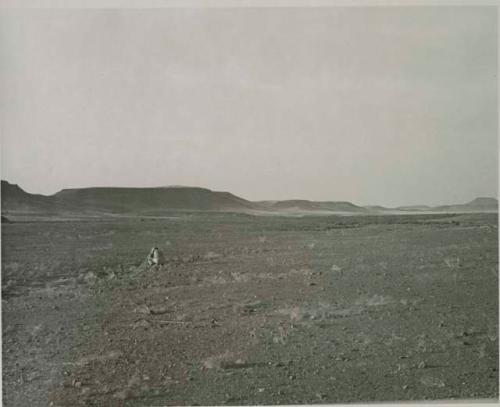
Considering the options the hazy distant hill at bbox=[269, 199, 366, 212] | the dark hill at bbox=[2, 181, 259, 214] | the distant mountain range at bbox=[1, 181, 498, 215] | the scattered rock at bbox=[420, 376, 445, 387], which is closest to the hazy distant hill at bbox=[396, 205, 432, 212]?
the distant mountain range at bbox=[1, 181, 498, 215]

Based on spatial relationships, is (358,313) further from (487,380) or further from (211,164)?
(211,164)

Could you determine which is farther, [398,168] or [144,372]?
[398,168]

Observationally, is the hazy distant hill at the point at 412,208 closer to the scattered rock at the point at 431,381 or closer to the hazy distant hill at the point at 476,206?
the hazy distant hill at the point at 476,206

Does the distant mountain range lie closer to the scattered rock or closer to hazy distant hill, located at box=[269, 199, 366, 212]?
hazy distant hill, located at box=[269, 199, 366, 212]

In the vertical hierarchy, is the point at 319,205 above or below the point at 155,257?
above

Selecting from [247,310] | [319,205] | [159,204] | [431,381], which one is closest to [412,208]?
[319,205]

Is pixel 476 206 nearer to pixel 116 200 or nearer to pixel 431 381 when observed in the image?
pixel 431 381

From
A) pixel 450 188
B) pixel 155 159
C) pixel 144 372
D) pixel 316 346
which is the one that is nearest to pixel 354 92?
pixel 450 188
